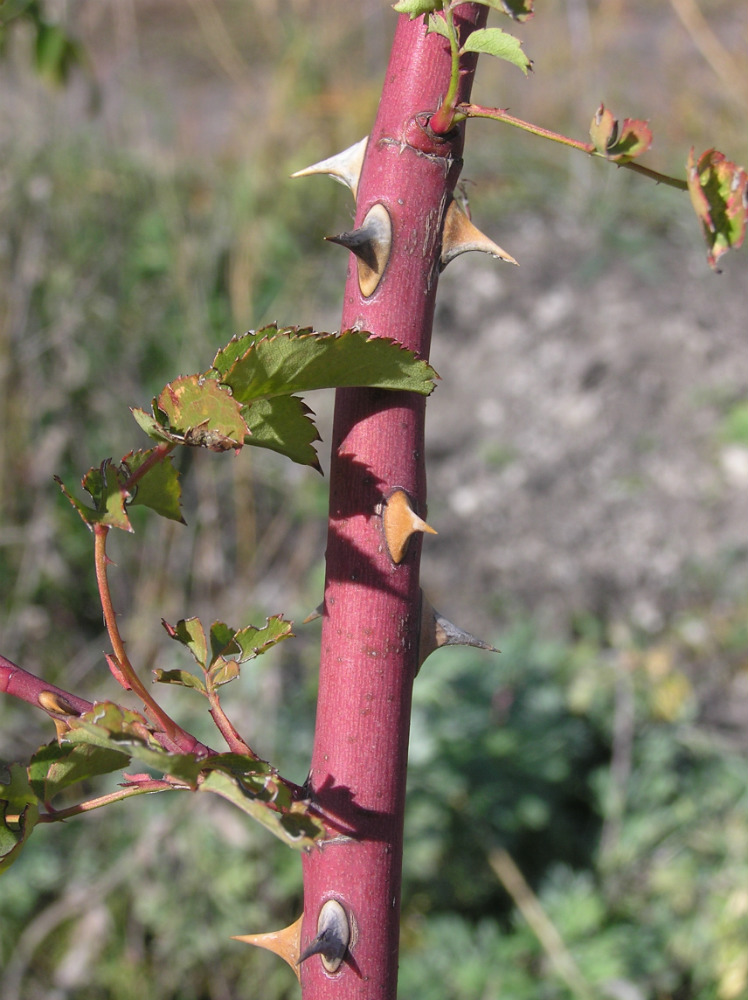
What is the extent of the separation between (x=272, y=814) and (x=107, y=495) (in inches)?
4.9

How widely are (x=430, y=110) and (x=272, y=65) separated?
4.19 m

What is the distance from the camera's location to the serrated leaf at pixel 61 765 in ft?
0.98

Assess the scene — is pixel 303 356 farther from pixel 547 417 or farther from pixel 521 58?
pixel 547 417

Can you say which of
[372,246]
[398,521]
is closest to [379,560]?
[398,521]

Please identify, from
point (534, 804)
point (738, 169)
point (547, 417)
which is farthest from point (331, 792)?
point (547, 417)

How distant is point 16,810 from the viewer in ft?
0.99

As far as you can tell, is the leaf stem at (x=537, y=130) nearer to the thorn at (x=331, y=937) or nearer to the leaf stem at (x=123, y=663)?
the leaf stem at (x=123, y=663)

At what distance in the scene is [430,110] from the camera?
1.06 ft

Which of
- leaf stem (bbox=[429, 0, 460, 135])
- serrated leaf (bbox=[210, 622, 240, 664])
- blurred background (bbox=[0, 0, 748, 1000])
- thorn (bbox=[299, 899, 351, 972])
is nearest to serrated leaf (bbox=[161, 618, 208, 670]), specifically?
serrated leaf (bbox=[210, 622, 240, 664])

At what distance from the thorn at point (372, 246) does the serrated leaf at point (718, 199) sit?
12 cm

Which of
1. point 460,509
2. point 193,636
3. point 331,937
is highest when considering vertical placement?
point 460,509

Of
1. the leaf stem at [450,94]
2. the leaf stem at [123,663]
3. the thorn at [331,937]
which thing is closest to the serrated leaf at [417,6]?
the leaf stem at [450,94]

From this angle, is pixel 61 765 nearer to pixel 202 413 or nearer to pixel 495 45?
pixel 202 413

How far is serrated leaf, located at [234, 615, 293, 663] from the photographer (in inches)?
13.3
